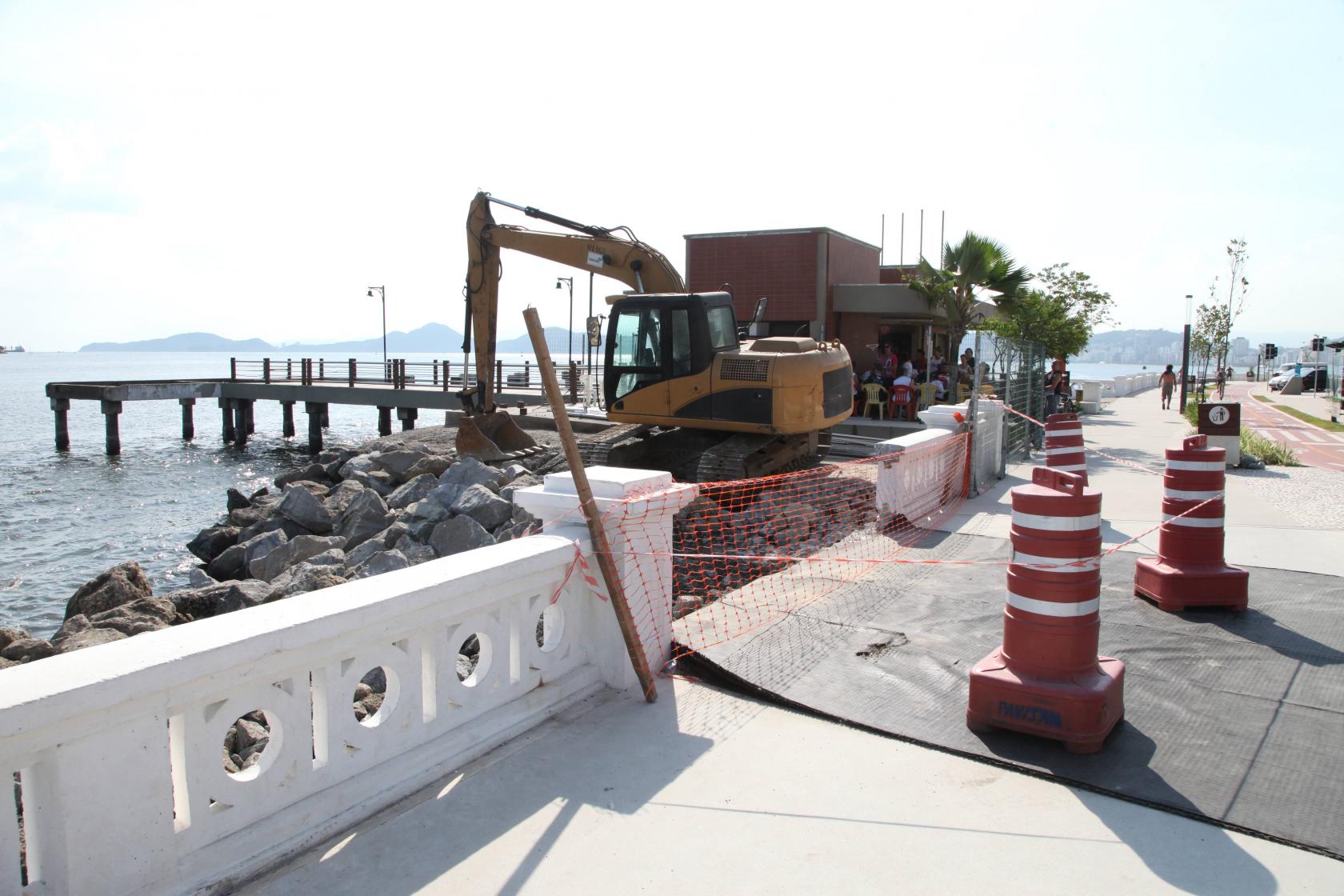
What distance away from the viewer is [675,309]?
13836mm

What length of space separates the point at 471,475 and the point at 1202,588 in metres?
11.6

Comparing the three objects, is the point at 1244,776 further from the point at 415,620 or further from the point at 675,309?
the point at 675,309

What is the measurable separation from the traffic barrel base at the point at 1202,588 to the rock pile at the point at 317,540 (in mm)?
4494

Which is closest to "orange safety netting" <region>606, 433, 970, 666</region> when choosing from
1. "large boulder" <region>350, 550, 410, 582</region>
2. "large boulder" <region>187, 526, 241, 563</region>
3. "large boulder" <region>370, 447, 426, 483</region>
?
"large boulder" <region>350, 550, 410, 582</region>

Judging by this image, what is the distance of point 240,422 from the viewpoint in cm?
3897

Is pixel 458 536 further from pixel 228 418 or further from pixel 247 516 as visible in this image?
pixel 228 418

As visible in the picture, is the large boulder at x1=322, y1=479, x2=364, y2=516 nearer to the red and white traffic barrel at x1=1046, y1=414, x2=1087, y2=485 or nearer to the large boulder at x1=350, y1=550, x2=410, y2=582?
the large boulder at x1=350, y1=550, x2=410, y2=582

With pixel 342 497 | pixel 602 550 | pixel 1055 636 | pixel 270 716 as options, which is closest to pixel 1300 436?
pixel 342 497

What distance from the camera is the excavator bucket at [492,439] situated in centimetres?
1770

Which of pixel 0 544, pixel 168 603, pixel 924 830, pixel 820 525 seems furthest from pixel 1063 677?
pixel 0 544

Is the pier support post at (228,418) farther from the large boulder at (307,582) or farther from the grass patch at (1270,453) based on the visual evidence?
the grass patch at (1270,453)

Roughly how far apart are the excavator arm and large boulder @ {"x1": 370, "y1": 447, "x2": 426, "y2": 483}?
202 cm

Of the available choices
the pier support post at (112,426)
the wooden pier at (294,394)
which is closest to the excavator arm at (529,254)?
the wooden pier at (294,394)

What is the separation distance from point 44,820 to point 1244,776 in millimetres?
4639
